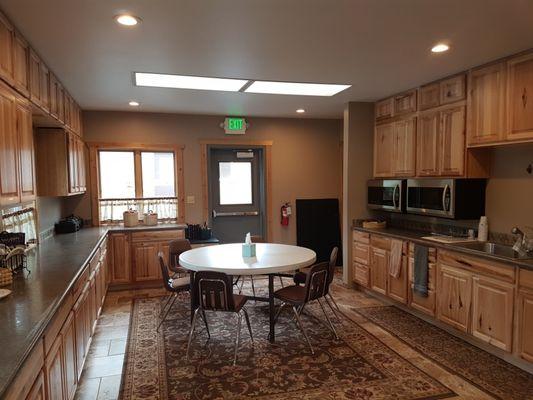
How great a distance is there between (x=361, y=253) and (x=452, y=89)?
219cm

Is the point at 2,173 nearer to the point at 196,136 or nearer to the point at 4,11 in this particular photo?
the point at 4,11

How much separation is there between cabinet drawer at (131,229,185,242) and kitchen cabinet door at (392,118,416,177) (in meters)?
2.99

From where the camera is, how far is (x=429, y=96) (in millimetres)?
4082

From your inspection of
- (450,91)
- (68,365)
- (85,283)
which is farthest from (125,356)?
(450,91)

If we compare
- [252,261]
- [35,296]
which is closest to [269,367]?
[252,261]

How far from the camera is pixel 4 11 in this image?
7.38 feet

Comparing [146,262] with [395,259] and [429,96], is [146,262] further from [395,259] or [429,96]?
[429,96]

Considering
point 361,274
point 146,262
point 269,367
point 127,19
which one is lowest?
point 269,367

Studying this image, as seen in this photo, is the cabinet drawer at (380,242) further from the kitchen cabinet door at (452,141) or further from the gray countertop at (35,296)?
the gray countertop at (35,296)

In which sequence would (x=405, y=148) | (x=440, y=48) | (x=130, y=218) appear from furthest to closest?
(x=130, y=218)
(x=405, y=148)
(x=440, y=48)

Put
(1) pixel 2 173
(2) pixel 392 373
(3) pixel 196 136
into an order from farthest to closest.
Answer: (3) pixel 196 136, (2) pixel 392 373, (1) pixel 2 173

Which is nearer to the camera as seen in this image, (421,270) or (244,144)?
(421,270)

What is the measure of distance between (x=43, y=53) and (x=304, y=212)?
14.0 feet

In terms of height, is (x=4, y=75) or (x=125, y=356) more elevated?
(x=4, y=75)
